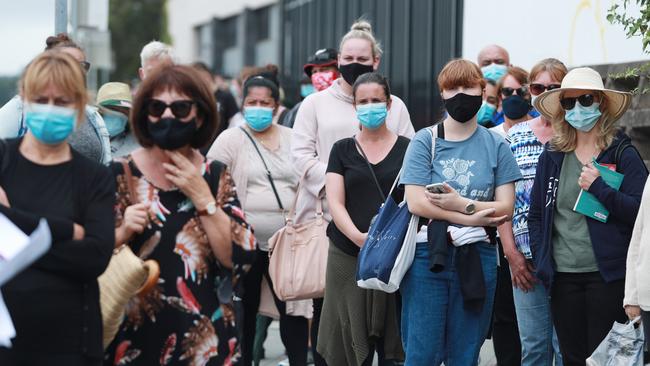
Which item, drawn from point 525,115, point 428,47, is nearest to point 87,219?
point 525,115

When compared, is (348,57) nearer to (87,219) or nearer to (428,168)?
(428,168)

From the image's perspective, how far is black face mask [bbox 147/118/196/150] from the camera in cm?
482

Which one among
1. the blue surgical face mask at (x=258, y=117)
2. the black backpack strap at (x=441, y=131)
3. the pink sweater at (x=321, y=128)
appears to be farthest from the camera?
the blue surgical face mask at (x=258, y=117)

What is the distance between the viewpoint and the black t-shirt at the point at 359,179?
7348 millimetres

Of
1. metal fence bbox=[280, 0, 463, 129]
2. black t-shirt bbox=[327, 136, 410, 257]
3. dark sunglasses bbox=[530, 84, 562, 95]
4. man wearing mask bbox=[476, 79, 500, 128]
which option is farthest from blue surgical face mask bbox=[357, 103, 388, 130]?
metal fence bbox=[280, 0, 463, 129]

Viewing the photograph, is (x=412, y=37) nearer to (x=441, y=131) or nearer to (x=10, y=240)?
(x=441, y=131)

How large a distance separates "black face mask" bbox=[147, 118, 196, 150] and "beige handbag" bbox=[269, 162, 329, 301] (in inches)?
119

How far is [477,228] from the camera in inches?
259

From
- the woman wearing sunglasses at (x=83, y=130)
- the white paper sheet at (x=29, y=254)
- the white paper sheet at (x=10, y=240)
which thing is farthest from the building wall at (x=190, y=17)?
the white paper sheet at (x=29, y=254)

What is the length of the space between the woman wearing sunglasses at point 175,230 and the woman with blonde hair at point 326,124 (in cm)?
295

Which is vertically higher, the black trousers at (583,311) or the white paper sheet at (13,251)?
the white paper sheet at (13,251)

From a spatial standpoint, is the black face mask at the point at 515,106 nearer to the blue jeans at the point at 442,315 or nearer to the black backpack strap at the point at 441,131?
the black backpack strap at the point at 441,131

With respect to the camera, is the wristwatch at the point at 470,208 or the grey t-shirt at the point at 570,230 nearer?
the wristwatch at the point at 470,208

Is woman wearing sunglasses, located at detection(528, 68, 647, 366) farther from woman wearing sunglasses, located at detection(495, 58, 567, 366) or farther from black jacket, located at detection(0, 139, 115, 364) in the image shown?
black jacket, located at detection(0, 139, 115, 364)
